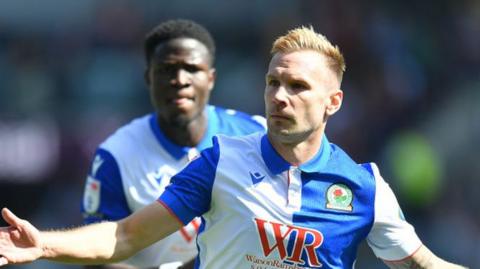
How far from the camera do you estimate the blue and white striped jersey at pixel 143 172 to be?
741cm

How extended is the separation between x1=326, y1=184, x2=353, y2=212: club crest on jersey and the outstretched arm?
0.74 m

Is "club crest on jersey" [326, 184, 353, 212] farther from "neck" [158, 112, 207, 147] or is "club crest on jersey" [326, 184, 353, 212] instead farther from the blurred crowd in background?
the blurred crowd in background

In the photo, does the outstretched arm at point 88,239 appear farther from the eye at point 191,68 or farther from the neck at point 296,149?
the eye at point 191,68

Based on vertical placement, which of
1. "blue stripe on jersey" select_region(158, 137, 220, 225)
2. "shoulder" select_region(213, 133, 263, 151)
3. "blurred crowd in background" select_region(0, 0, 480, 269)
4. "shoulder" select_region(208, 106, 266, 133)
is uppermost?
"shoulder" select_region(213, 133, 263, 151)

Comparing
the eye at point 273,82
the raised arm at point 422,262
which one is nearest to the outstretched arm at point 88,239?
the eye at point 273,82

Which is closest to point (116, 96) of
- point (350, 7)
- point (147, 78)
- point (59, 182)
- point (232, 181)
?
point (59, 182)

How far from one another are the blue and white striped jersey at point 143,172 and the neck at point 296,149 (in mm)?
1768

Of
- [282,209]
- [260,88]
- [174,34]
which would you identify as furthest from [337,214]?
[260,88]

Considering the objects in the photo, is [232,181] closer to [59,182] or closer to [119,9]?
[59,182]

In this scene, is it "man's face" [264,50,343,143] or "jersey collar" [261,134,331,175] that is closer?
"man's face" [264,50,343,143]

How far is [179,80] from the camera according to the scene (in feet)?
24.5

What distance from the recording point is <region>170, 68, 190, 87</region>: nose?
7477 mm

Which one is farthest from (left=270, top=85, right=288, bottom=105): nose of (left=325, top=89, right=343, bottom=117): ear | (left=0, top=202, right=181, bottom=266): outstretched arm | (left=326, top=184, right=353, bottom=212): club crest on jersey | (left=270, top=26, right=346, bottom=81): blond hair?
(left=0, top=202, right=181, bottom=266): outstretched arm

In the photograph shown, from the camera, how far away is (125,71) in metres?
14.2
